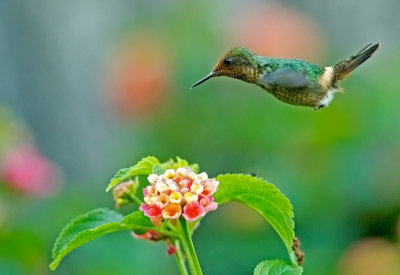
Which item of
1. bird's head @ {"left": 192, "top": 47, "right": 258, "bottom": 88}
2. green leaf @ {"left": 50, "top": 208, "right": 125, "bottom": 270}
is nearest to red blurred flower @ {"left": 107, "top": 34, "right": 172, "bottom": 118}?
bird's head @ {"left": 192, "top": 47, "right": 258, "bottom": 88}

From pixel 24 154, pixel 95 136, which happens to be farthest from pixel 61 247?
pixel 95 136

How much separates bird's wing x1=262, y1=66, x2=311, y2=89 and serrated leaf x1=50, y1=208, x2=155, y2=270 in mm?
386

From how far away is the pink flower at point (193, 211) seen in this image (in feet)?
3.95

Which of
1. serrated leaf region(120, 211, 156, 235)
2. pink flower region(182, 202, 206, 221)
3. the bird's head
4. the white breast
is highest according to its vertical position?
the bird's head

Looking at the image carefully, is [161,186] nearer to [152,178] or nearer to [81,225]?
[152,178]

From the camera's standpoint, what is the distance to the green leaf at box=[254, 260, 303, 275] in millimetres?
1260

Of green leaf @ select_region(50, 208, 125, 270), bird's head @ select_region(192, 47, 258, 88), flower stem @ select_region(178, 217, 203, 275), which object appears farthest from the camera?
bird's head @ select_region(192, 47, 258, 88)

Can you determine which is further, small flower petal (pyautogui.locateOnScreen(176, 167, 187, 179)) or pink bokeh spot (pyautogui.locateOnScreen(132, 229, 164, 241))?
pink bokeh spot (pyautogui.locateOnScreen(132, 229, 164, 241))

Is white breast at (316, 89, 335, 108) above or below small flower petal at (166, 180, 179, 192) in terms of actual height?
above

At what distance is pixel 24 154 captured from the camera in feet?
12.1

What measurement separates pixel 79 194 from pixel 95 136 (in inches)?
89.0

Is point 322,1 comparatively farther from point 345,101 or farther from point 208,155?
point 208,155

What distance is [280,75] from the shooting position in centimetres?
156

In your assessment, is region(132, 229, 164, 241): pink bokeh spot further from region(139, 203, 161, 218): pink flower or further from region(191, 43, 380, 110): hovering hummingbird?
region(191, 43, 380, 110): hovering hummingbird
